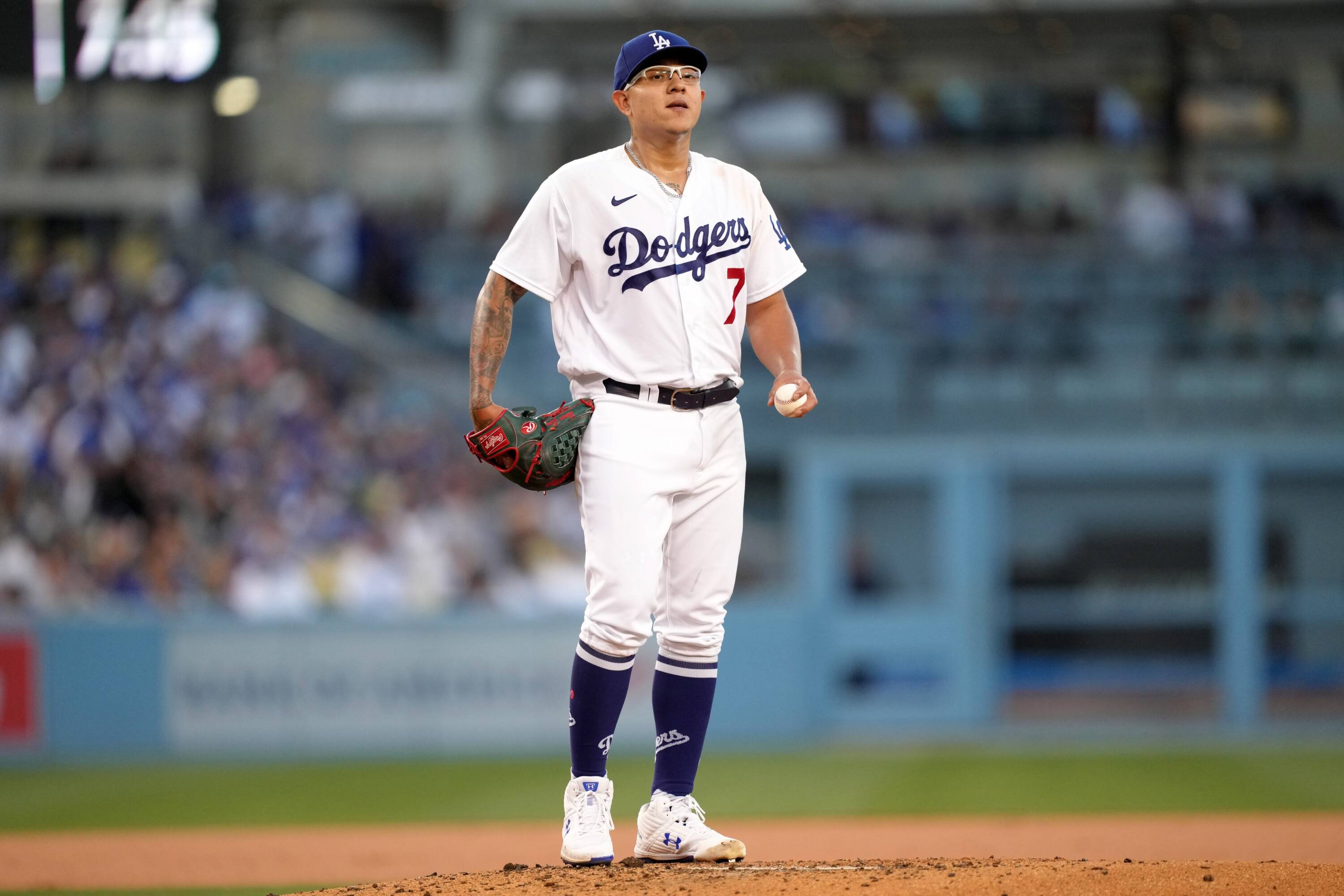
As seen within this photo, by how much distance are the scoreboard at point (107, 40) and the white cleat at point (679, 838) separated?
4.49m

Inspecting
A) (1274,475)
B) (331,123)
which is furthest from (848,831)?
(331,123)

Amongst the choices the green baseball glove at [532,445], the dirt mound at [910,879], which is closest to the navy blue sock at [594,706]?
the dirt mound at [910,879]

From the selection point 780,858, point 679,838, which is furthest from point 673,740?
point 780,858

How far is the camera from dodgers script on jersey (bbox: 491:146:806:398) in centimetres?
414

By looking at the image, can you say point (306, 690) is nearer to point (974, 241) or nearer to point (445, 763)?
point (445, 763)

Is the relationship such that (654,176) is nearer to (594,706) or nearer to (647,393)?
(647,393)

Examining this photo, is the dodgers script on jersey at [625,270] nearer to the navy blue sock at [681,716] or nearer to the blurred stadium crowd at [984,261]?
the navy blue sock at [681,716]

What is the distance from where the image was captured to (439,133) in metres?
22.3

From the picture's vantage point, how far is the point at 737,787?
352 inches

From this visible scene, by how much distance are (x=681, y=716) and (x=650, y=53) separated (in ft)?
5.89

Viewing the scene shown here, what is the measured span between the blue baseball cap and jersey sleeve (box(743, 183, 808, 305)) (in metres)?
0.44

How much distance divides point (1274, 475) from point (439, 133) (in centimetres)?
1303

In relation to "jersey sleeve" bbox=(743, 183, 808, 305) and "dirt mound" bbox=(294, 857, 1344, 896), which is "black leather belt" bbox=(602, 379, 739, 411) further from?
"dirt mound" bbox=(294, 857, 1344, 896)

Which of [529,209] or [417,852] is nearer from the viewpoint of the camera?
[529,209]
